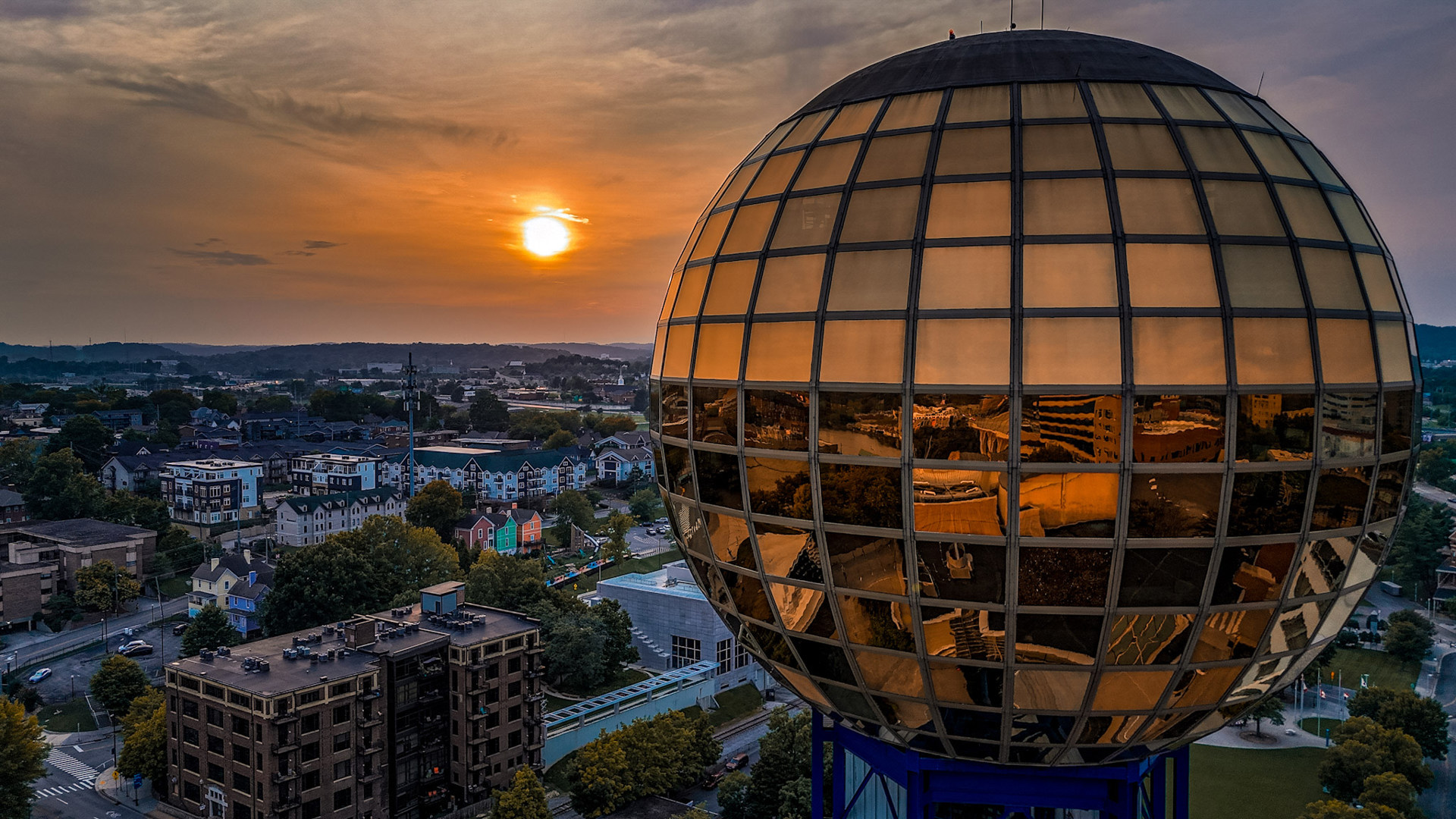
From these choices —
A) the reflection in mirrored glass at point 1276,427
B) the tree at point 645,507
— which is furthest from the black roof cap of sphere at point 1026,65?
the tree at point 645,507

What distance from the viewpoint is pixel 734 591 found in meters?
11.4

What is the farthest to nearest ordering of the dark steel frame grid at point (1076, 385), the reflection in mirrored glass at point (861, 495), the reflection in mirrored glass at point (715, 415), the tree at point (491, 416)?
the tree at point (491, 416) → the reflection in mirrored glass at point (715, 415) → the reflection in mirrored glass at point (861, 495) → the dark steel frame grid at point (1076, 385)

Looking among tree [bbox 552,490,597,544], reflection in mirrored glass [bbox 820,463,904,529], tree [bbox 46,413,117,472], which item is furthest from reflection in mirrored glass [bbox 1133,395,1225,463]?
tree [bbox 46,413,117,472]

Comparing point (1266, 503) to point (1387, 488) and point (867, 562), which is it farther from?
point (867, 562)

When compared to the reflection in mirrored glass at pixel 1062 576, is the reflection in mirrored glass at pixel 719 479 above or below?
above

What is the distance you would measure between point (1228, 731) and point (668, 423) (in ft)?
165

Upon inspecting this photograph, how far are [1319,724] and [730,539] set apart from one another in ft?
177

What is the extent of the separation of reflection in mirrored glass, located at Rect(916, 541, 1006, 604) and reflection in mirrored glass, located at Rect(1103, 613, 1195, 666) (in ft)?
4.07

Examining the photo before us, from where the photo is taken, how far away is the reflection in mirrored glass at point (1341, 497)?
366 inches

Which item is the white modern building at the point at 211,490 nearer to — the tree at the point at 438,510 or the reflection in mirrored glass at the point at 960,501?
the tree at the point at 438,510

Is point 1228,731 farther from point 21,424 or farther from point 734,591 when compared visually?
point 21,424

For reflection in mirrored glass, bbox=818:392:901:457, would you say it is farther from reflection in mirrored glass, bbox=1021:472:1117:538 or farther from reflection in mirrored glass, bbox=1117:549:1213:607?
reflection in mirrored glass, bbox=1117:549:1213:607

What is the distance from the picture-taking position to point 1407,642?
197 ft

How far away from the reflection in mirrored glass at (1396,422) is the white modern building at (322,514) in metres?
87.0
